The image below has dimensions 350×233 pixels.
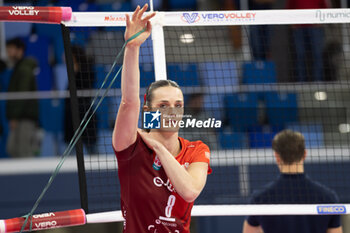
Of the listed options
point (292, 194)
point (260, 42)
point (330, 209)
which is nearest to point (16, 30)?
point (260, 42)

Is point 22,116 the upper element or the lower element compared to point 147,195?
upper

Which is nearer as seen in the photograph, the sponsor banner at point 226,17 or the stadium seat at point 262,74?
the sponsor banner at point 226,17

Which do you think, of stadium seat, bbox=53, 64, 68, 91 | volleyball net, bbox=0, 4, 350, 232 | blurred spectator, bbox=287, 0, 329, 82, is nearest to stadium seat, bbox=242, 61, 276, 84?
volleyball net, bbox=0, 4, 350, 232

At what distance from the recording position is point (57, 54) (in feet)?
31.8

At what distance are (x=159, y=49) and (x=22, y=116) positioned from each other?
4.78 m

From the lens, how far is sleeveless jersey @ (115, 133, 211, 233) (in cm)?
309

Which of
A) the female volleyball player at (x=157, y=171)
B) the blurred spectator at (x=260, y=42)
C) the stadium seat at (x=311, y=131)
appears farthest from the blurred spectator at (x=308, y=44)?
the female volleyball player at (x=157, y=171)

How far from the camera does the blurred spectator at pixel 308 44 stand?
9.00 m

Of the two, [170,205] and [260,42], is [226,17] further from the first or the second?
[260,42]

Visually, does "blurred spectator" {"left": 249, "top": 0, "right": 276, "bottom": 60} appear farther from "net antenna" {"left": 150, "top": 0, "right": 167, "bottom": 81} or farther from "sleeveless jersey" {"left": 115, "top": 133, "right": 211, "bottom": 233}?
"sleeveless jersey" {"left": 115, "top": 133, "right": 211, "bottom": 233}

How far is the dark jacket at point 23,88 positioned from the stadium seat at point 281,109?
3504mm

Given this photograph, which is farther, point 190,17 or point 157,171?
point 190,17

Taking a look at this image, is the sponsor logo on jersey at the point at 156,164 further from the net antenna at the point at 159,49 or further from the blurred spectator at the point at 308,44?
the blurred spectator at the point at 308,44

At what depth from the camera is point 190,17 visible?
431 cm
